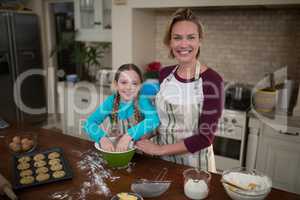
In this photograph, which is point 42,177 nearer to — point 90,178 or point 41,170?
point 41,170

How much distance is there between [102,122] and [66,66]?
3.33 metres

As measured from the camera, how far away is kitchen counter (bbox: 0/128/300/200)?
1128mm

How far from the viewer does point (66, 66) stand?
4.57 m

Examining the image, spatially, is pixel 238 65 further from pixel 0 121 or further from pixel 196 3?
pixel 0 121

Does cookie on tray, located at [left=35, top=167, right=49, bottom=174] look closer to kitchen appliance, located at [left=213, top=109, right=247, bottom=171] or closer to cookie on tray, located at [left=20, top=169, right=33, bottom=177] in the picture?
cookie on tray, located at [left=20, top=169, right=33, bottom=177]

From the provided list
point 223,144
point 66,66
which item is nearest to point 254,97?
point 223,144

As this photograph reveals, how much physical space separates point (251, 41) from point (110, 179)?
2340 mm

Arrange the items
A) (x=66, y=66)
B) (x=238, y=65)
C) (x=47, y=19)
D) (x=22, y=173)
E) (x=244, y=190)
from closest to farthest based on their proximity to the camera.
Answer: (x=244, y=190) → (x=22, y=173) → (x=238, y=65) → (x=47, y=19) → (x=66, y=66)

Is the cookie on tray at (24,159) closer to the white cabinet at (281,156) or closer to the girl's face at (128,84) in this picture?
the girl's face at (128,84)

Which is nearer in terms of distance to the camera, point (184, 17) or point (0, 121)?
point (184, 17)

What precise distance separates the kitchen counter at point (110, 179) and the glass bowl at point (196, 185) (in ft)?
0.11

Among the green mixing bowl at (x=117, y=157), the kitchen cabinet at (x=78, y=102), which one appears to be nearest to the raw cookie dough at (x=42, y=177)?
the green mixing bowl at (x=117, y=157)

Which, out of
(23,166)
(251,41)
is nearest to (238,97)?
(251,41)

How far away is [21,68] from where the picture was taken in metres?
3.98
